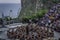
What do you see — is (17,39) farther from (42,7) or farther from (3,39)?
(42,7)

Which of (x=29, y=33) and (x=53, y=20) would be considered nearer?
(x=29, y=33)

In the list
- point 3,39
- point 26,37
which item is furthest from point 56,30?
point 3,39

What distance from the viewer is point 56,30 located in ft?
17.8

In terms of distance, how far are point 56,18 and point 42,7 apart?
358 centimetres

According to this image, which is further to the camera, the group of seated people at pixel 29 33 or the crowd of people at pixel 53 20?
the crowd of people at pixel 53 20

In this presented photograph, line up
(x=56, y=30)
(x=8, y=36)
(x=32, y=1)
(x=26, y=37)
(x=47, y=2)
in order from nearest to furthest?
(x=26, y=37) < (x=8, y=36) < (x=56, y=30) < (x=47, y=2) < (x=32, y=1)

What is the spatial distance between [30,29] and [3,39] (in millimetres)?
790

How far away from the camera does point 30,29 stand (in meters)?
5.03

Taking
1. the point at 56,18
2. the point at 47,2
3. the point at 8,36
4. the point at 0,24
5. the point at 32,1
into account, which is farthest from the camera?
the point at 32,1

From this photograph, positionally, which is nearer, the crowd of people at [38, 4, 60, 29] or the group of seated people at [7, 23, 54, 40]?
the group of seated people at [7, 23, 54, 40]

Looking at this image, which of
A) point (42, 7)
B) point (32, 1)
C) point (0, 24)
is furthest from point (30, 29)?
point (32, 1)

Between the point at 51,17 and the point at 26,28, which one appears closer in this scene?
the point at 26,28

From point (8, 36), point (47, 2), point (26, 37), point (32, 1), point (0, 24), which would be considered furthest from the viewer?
point (32, 1)

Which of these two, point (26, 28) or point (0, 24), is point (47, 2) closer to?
point (0, 24)
